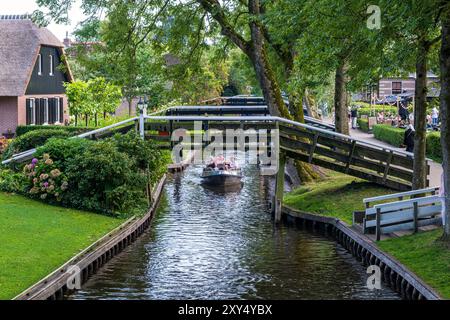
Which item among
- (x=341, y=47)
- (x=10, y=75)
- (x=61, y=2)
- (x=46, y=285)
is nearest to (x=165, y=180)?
(x=61, y=2)

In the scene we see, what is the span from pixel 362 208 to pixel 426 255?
7497mm

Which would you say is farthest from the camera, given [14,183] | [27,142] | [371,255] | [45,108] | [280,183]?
[45,108]

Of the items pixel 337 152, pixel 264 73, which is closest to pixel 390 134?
A: pixel 264 73

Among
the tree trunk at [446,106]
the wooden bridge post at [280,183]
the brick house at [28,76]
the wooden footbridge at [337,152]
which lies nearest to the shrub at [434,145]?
the wooden footbridge at [337,152]

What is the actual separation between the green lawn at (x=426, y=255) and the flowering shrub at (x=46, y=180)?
406 inches

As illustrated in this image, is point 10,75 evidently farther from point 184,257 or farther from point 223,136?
point 184,257

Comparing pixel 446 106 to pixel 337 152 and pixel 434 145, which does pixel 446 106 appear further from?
pixel 434 145

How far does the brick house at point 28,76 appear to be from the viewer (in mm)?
50344

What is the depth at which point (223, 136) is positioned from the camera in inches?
1148

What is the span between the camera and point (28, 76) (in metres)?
50.9

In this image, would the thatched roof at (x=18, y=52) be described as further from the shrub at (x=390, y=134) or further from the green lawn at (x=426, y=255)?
the green lawn at (x=426, y=255)

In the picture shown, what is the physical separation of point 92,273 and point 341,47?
806 cm

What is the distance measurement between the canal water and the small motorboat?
5723 millimetres

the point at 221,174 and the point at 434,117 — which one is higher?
the point at 434,117
